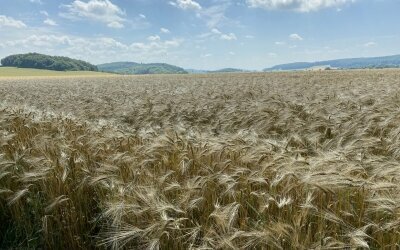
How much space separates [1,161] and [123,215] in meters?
2.09

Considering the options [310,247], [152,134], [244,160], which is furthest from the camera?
[152,134]

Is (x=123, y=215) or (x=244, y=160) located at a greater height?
(x=244, y=160)

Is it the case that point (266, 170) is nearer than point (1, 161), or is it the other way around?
point (266, 170)

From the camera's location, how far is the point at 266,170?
338cm

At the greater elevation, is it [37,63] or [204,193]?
[204,193]

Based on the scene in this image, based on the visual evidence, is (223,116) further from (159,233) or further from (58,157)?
(159,233)

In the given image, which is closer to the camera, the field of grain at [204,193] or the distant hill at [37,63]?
the field of grain at [204,193]

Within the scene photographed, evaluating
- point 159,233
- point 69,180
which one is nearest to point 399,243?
point 159,233

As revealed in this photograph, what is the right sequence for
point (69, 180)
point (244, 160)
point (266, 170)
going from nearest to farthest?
point (266, 170) → point (244, 160) → point (69, 180)

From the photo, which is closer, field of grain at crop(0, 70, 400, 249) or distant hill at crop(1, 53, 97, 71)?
field of grain at crop(0, 70, 400, 249)

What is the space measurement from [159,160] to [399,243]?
244 centimetres

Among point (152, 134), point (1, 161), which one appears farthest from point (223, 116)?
point (1, 161)

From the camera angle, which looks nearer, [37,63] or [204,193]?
[204,193]

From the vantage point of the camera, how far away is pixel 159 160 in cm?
413
